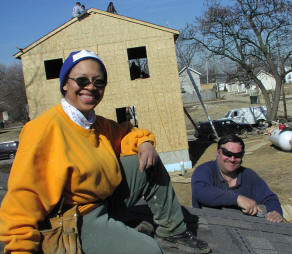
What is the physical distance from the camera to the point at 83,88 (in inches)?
80.4

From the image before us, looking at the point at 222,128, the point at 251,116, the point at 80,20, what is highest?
the point at 80,20

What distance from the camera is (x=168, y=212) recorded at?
83.1 inches

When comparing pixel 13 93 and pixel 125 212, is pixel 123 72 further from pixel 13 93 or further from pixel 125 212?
pixel 13 93

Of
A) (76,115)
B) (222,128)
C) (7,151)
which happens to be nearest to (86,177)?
(76,115)

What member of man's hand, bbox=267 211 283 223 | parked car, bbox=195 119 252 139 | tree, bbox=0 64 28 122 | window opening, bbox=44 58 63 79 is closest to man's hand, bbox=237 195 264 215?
man's hand, bbox=267 211 283 223

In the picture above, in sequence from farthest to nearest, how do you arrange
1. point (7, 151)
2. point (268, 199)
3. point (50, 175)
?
point (7, 151) < point (268, 199) < point (50, 175)

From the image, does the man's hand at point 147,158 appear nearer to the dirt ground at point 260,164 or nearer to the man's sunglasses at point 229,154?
the man's sunglasses at point 229,154

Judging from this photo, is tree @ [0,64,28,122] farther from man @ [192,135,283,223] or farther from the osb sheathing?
man @ [192,135,283,223]

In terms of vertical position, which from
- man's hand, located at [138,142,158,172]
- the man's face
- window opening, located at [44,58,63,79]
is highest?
window opening, located at [44,58,63,79]

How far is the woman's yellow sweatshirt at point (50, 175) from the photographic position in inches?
64.1

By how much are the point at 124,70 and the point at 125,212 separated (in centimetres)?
1268

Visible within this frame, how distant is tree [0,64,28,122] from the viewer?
141 feet

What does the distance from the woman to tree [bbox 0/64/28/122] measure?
42.5 m

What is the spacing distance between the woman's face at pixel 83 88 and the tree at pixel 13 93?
42.4 meters
